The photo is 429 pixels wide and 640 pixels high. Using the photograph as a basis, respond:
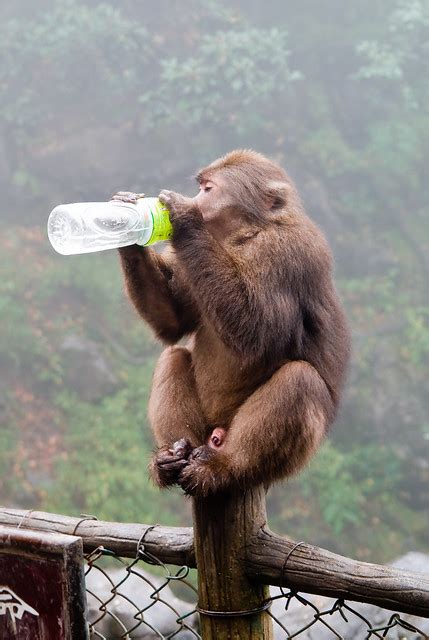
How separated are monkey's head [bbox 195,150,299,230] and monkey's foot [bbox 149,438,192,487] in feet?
2.81

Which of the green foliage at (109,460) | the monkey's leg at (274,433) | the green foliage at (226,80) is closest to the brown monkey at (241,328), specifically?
the monkey's leg at (274,433)

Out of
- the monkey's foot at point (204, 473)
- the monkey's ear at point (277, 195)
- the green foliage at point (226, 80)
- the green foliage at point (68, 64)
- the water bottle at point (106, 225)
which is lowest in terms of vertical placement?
the monkey's foot at point (204, 473)

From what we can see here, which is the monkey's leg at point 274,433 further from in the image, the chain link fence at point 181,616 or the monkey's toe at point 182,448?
the chain link fence at point 181,616

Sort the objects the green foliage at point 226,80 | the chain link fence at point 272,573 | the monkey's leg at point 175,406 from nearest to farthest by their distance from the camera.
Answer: the chain link fence at point 272,573
the monkey's leg at point 175,406
the green foliage at point 226,80

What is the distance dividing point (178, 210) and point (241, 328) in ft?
1.45

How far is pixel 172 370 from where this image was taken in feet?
9.68

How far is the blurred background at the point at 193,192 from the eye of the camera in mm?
9938

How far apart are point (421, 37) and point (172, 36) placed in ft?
13.3

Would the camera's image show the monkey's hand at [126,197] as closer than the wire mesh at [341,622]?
Yes

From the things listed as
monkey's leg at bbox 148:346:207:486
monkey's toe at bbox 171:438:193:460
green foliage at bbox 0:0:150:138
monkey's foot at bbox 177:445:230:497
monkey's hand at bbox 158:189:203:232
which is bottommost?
monkey's foot at bbox 177:445:230:497

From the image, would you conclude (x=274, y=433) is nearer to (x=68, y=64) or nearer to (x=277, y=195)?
(x=277, y=195)

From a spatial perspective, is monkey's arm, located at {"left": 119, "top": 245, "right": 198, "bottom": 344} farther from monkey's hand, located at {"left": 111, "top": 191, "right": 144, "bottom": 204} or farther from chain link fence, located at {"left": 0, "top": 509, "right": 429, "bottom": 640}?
chain link fence, located at {"left": 0, "top": 509, "right": 429, "bottom": 640}

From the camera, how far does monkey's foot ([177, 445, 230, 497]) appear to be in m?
2.25

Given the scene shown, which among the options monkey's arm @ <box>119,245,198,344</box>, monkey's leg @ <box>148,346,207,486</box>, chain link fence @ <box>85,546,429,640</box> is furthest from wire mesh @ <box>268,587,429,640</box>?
monkey's arm @ <box>119,245,198,344</box>
